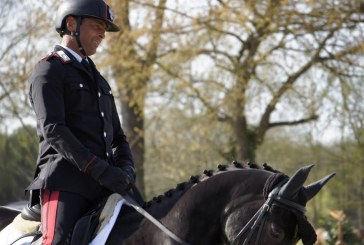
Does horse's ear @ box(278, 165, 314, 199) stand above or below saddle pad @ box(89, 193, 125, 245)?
above

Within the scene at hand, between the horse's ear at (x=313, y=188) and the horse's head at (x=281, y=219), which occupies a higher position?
the horse's ear at (x=313, y=188)

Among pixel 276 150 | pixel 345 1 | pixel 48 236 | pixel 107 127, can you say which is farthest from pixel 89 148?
pixel 276 150

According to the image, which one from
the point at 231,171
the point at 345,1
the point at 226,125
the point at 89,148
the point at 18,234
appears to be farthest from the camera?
the point at 226,125

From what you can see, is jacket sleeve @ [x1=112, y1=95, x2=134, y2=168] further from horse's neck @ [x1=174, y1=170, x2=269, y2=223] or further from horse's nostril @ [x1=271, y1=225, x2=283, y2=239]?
horse's nostril @ [x1=271, y1=225, x2=283, y2=239]

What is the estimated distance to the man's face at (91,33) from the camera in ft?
15.4

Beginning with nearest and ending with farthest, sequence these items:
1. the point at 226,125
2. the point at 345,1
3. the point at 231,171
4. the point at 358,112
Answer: the point at 231,171 < the point at 345,1 < the point at 358,112 < the point at 226,125

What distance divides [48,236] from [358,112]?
44.5 ft

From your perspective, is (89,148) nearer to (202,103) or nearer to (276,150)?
(202,103)

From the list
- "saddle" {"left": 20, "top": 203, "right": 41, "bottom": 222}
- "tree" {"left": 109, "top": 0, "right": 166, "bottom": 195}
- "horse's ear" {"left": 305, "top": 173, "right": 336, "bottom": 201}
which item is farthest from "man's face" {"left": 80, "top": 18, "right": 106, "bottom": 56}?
"tree" {"left": 109, "top": 0, "right": 166, "bottom": 195}

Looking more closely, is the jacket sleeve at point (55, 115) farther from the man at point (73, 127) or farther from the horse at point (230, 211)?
the horse at point (230, 211)

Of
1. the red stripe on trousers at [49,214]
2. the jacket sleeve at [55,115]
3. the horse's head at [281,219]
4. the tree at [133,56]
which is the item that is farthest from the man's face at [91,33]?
the tree at [133,56]

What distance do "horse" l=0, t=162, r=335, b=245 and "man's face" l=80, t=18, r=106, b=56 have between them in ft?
3.58

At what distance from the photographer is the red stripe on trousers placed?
14.3ft

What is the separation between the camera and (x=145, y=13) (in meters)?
17.0
